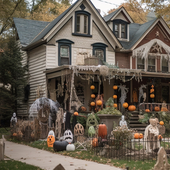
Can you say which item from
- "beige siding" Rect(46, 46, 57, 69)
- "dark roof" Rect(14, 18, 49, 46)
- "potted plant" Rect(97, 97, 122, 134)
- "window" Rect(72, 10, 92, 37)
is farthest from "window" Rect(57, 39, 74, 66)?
"potted plant" Rect(97, 97, 122, 134)

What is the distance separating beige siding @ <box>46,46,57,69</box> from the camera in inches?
827

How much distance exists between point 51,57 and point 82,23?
11.3ft

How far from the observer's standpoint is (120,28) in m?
24.9

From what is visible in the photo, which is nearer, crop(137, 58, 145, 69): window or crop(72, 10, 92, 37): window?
crop(72, 10, 92, 37): window

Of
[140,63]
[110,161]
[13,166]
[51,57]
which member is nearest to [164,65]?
[140,63]

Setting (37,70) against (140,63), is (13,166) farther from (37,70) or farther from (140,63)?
(140,63)

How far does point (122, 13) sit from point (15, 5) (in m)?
11.6

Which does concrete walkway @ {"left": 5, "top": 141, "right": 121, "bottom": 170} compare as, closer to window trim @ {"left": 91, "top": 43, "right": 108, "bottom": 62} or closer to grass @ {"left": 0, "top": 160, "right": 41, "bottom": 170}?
grass @ {"left": 0, "top": 160, "right": 41, "bottom": 170}

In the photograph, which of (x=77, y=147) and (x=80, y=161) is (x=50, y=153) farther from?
(x=80, y=161)

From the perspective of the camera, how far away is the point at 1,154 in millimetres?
9805

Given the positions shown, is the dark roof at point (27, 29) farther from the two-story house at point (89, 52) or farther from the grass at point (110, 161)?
the grass at point (110, 161)

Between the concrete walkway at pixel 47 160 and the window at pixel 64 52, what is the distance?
382 inches

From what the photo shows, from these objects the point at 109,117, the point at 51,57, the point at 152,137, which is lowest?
the point at 152,137

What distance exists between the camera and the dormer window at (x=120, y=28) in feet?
81.2
